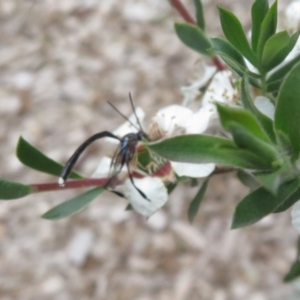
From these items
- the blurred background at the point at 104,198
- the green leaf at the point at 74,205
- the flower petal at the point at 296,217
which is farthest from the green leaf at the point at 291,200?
the blurred background at the point at 104,198

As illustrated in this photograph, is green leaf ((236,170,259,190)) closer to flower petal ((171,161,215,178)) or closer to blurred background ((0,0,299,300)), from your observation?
flower petal ((171,161,215,178))

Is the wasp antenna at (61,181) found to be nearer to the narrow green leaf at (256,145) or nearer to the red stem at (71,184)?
the red stem at (71,184)

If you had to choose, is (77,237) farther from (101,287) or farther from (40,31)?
(40,31)

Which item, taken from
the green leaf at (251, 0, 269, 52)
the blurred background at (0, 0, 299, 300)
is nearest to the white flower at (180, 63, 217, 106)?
the green leaf at (251, 0, 269, 52)

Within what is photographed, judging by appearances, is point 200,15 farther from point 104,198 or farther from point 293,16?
point 104,198

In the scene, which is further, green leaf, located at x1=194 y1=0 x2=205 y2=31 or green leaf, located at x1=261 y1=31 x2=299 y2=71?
green leaf, located at x1=194 y1=0 x2=205 y2=31

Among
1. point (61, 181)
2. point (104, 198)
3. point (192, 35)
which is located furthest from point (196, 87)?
point (104, 198)
